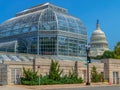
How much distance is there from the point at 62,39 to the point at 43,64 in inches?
1015

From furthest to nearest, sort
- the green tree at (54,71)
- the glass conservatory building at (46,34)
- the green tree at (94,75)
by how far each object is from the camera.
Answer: the glass conservatory building at (46,34), the green tree at (94,75), the green tree at (54,71)

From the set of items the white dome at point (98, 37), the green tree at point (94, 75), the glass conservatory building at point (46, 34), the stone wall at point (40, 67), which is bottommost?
the green tree at point (94, 75)

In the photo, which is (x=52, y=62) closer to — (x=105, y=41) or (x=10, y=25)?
(x=10, y=25)

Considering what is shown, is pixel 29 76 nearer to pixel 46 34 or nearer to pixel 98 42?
pixel 46 34

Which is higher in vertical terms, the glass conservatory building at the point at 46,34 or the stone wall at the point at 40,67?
the glass conservatory building at the point at 46,34

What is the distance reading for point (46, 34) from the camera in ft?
248

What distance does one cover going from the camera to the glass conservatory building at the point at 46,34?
7506 cm

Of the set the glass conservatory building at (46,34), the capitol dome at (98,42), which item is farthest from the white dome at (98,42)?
the glass conservatory building at (46,34)

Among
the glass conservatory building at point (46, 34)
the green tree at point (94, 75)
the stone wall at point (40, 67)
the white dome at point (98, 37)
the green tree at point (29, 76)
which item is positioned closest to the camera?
the stone wall at point (40, 67)

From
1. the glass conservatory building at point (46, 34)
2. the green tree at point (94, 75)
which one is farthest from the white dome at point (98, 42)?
the green tree at point (94, 75)

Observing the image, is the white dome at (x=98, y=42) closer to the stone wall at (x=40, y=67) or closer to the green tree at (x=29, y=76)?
the stone wall at (x=40, y=67)

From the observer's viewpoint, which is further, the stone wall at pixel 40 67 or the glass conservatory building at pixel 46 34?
the glass conservatory building at pixel 46 34

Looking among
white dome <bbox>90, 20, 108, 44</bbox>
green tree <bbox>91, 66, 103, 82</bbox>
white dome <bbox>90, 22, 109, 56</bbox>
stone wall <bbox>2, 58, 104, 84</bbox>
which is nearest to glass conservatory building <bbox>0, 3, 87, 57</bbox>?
green tree <bbox>91, 66, 103, 82</bbox>

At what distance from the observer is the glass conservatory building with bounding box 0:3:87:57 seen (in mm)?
75062
